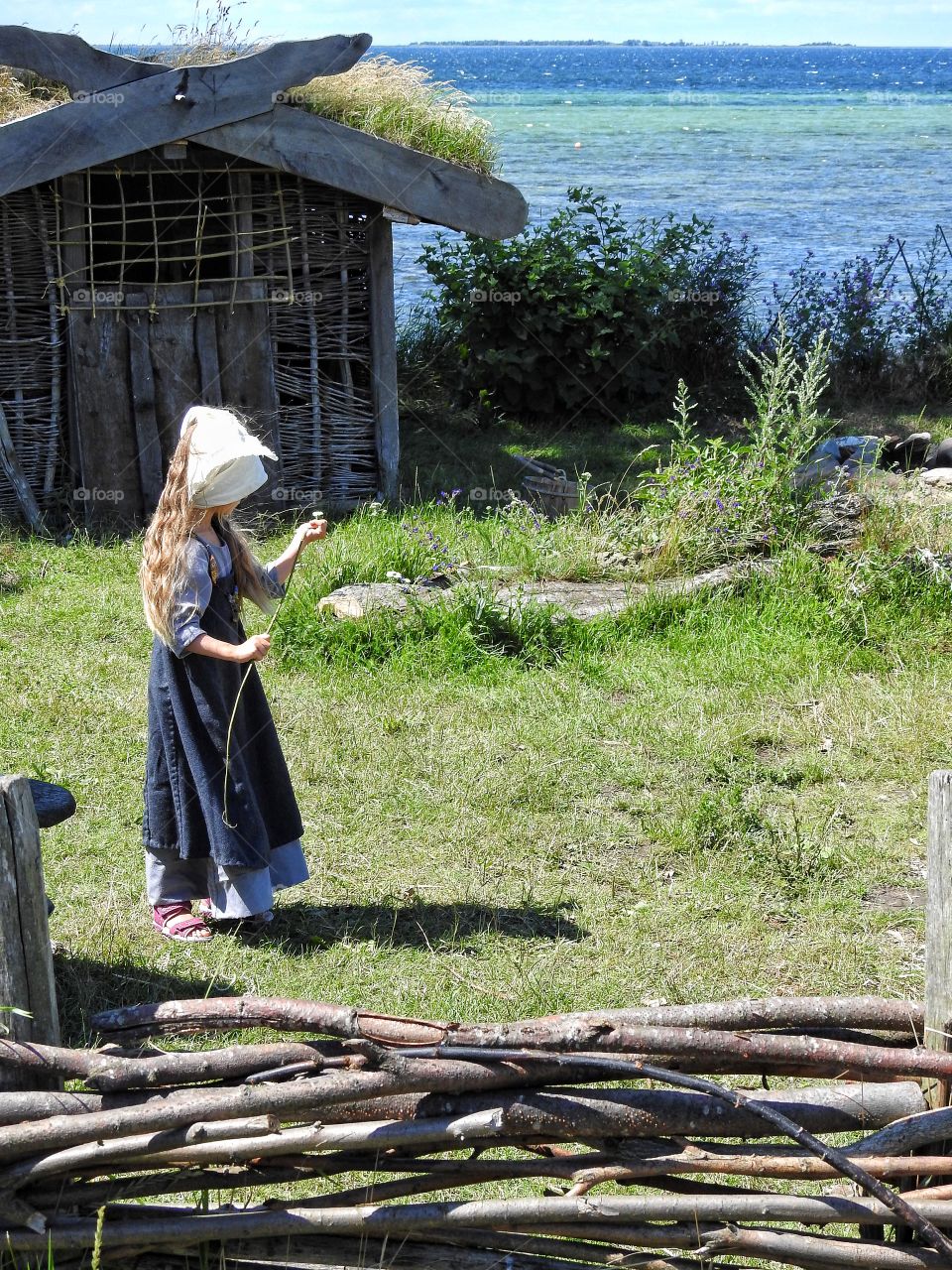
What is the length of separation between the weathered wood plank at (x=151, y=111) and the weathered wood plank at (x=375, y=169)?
0.13 metres

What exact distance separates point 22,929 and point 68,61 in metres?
6.65

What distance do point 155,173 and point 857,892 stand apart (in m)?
6.52

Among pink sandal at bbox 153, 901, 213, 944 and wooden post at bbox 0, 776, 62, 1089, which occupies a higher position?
wooden post at bbox 0, 776, 62, 1089

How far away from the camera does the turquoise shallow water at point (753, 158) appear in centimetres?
2820

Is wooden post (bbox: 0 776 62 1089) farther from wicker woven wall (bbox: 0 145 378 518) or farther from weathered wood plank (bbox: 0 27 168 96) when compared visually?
weathered wood plank (bbox: 0 27 168 96)

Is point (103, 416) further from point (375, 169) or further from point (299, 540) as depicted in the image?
point (299, 540)

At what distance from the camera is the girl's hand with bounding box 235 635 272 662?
382 centimetres

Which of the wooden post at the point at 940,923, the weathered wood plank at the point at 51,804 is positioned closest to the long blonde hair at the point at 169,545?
the weathered wood plank at the point at 51,804

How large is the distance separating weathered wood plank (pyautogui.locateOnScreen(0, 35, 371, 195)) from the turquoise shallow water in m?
2.80

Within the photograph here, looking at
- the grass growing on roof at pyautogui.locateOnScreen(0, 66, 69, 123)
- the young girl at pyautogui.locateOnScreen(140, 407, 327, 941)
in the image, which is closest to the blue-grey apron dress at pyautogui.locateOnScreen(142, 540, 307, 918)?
the young girl at pyautogui.locateOnScreen(140, 407, 327, 941)

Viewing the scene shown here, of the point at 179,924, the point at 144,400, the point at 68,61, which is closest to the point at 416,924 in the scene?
the point at 179,924

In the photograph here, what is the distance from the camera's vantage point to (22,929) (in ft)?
8.36

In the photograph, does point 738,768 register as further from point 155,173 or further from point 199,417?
point 155,173

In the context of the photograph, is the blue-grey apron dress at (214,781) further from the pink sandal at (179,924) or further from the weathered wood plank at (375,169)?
the weathered wood plank at (375,169)
